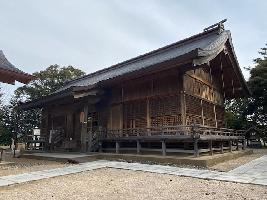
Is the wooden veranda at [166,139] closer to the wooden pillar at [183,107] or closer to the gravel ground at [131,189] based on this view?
the wooden pillar at [183,107]

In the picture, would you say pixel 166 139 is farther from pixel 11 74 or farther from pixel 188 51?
pixel 11 74

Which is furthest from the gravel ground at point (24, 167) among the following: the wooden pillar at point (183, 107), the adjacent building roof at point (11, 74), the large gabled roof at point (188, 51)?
the large gabled roof at point (188, 51)

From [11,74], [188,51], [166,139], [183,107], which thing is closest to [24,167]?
[11,74]

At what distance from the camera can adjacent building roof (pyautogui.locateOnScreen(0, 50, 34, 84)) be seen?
10266 mm

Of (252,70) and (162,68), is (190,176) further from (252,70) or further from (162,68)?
(252,70)

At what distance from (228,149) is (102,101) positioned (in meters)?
8.28

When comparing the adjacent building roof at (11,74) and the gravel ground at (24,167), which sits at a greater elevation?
the adjacent building roof at (11,74)

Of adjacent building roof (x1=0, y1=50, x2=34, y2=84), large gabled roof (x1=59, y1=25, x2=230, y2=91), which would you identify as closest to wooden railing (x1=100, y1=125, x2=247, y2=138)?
large gabled roof (x1=59, y1=25, x2=230, y2=91)

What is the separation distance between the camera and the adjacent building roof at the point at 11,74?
1027cm

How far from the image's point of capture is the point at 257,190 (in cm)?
582

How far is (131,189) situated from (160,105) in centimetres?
819

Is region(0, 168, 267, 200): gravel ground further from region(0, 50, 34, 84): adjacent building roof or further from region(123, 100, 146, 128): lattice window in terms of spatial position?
region(123, 100, 146, 128): lattice window

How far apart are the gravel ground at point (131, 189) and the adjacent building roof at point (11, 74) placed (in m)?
4.80

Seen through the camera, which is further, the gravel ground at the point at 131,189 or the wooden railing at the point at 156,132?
the wooden railing at the point at 156,132
